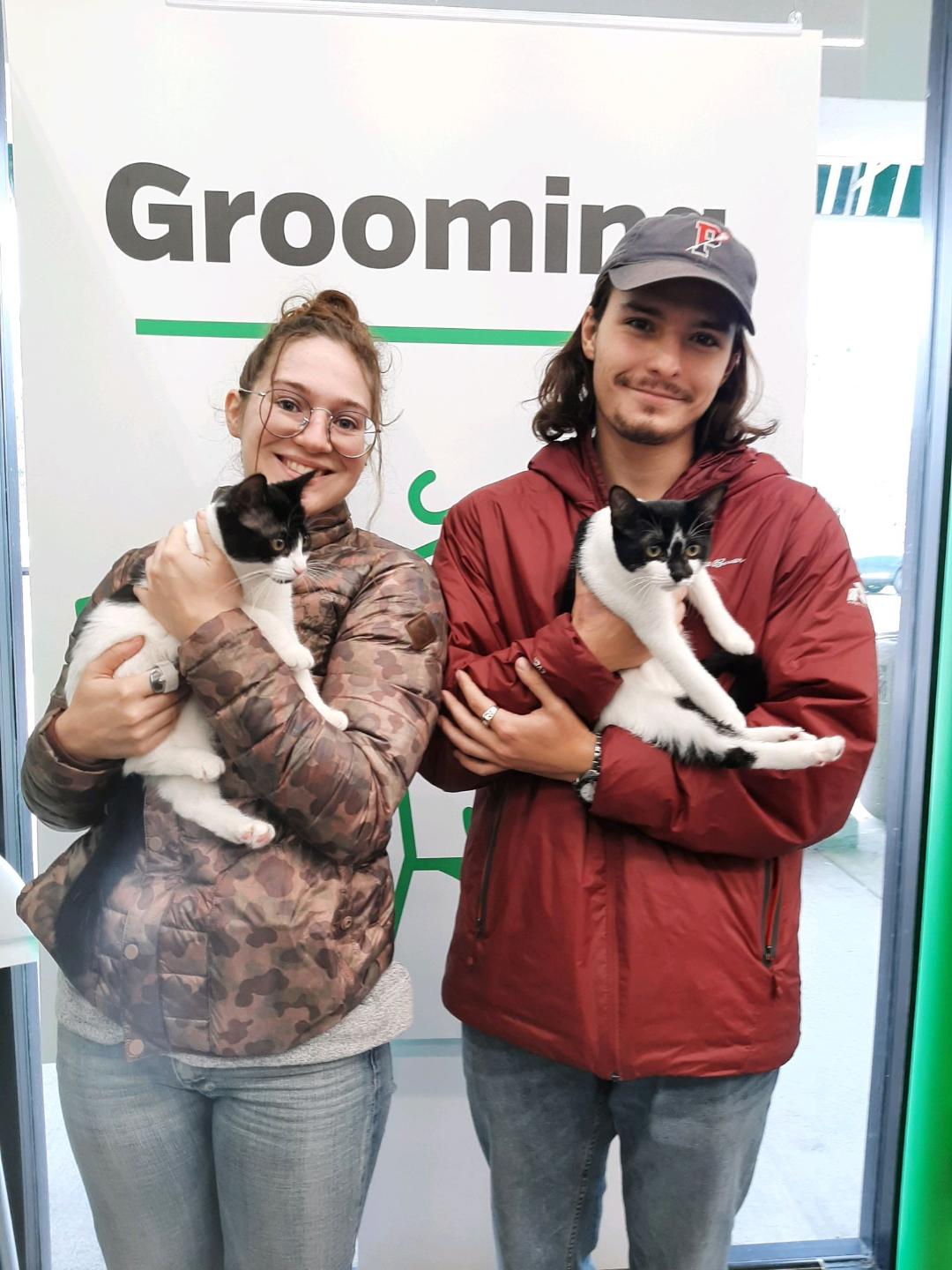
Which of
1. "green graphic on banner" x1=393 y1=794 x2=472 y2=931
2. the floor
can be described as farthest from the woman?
the floor

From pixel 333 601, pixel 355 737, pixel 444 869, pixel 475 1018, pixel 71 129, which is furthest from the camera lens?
pixel 444 869

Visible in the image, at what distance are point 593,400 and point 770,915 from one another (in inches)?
30.0

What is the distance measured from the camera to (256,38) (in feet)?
5.17

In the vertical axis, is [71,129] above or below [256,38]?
below

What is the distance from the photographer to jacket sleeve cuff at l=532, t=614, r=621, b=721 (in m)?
1.13

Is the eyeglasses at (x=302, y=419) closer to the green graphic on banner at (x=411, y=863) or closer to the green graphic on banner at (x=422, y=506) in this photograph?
the green graphic on banner at (x=422, y=506)

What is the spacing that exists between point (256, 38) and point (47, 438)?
2.60 feet

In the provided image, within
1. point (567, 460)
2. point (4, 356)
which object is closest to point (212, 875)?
point (567, 460)

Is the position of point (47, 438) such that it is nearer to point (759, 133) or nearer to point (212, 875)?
point (212, 875)

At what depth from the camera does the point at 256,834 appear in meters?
1.08

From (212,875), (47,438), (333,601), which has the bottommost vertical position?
(212,875)

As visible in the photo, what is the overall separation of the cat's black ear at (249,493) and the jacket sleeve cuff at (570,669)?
391 mm

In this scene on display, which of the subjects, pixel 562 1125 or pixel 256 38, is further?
pixel 256 38

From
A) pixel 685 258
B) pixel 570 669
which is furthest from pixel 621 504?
pixel 685 258
